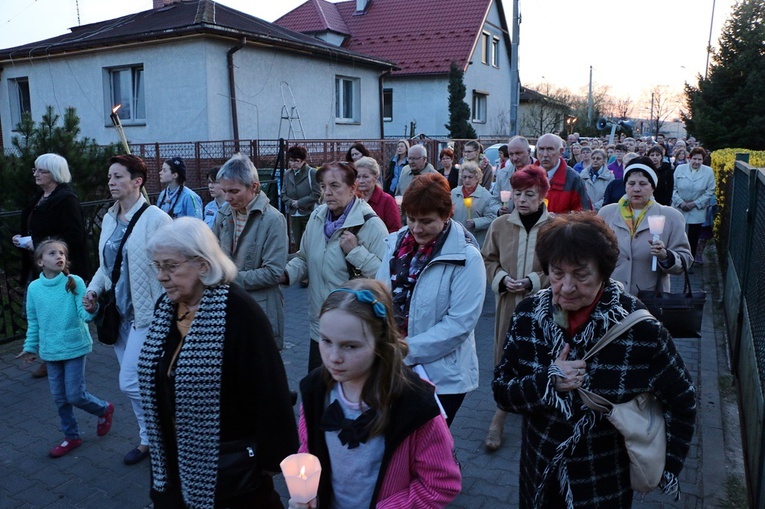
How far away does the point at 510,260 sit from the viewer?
473cm

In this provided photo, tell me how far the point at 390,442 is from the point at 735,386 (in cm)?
508

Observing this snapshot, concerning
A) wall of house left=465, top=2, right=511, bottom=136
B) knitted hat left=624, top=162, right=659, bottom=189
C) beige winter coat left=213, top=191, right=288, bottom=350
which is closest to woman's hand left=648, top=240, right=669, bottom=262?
knitted hat left=624, top=162, right=659, bottom=189

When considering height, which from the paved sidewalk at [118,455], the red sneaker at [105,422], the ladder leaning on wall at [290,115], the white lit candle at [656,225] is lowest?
the paved sidewalk at [118,455]

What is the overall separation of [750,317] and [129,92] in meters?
17.7

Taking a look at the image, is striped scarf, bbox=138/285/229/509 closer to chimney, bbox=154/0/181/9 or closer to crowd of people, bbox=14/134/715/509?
crowd of people, bbox=14/134/715/509

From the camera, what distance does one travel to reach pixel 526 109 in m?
44.7

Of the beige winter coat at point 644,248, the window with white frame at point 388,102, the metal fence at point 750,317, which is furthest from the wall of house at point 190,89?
the beige winter coat at point 644,248

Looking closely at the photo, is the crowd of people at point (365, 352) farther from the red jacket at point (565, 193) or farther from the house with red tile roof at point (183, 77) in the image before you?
the house with red tile roof at point (183, 77)

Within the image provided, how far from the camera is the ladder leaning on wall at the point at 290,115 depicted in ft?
65.0

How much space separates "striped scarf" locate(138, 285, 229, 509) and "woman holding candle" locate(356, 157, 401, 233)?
341cm

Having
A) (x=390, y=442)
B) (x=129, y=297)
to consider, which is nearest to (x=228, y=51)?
(x=129, y=297)

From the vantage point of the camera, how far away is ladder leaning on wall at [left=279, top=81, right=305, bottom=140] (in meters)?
19.8

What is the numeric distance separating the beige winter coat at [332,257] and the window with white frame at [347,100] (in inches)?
729

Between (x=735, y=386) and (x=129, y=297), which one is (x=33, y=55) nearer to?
(x=129, y=297)
